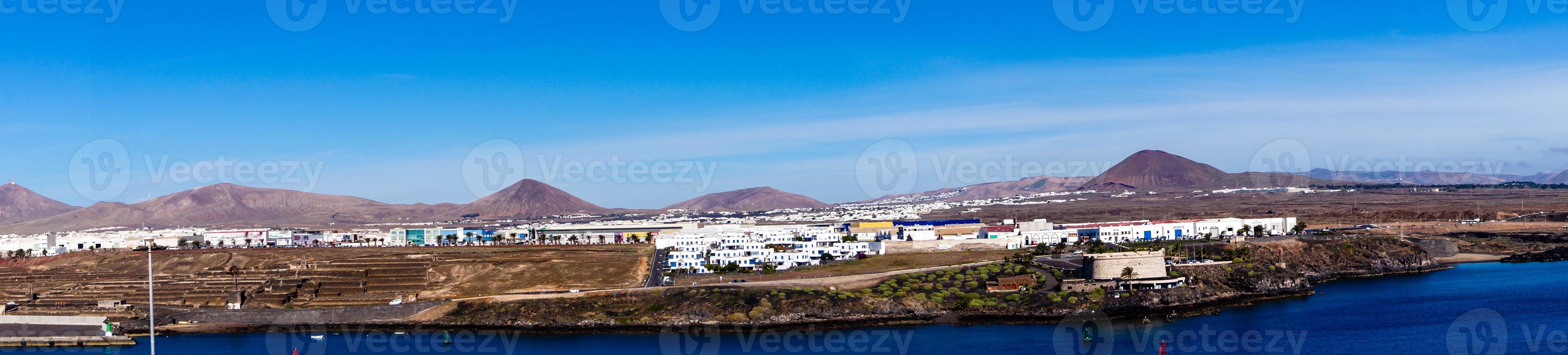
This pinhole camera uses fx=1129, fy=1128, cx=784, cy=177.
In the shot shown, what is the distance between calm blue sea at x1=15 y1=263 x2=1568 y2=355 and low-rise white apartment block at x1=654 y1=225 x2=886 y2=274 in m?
17.0

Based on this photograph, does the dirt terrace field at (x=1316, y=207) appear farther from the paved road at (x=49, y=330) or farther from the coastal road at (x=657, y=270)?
the paved road at (x=49, y=330)

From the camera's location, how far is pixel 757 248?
63.4 m

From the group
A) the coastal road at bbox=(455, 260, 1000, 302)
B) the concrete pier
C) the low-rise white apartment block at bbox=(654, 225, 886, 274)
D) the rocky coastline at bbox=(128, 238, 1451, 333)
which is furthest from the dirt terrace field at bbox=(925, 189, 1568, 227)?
the concrete pier

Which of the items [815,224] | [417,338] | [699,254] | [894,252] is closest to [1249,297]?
[894,252]

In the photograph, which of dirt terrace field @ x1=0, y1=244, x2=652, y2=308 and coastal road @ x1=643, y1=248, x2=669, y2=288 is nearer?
coastal road @ x1=643, y1=248, x2=669, y2=288

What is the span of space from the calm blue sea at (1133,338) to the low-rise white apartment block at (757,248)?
55.7ft

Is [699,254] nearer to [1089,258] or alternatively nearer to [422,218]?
[1089,258]

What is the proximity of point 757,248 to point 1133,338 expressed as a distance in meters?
29.1

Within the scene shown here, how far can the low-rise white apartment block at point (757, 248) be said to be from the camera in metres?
58.7

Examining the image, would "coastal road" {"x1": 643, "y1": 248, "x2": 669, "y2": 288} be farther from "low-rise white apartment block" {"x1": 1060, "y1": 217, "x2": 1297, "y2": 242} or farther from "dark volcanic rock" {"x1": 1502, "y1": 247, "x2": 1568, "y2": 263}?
"dark volcanic rock" {"x1": 1502, "y1": 247, "x2": 1568, "y2": 263}

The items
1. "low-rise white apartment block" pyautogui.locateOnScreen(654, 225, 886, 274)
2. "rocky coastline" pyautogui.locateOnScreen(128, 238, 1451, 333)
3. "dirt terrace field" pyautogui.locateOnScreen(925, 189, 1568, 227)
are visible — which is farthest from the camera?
"dirt terrace field" pyautogui.locateOnScreen(925, 189, 1568, 227)

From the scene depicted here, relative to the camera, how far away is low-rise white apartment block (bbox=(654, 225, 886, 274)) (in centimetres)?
5869

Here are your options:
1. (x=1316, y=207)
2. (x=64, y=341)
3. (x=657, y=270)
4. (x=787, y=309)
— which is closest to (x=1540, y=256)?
(x=787, y=309)

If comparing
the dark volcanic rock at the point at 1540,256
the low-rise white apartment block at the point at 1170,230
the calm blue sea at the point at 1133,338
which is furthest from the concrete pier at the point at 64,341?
the dark volcanic rock at the point at 1540,256
